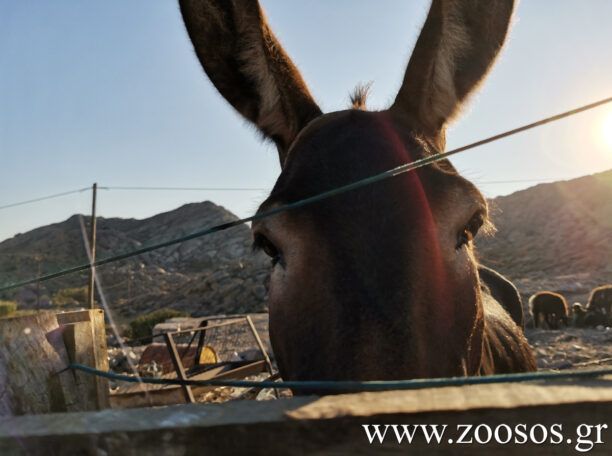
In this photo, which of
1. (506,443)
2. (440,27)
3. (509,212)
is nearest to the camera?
(506,443)

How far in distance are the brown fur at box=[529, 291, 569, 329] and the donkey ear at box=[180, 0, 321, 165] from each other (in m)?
17.2

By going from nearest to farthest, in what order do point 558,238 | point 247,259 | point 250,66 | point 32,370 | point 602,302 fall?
point 32,370
point 250,66
point 602,302
point 558,238
point 247,259

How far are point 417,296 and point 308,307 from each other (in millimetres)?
486

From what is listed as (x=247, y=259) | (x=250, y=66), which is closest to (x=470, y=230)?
(x=250, y=66)

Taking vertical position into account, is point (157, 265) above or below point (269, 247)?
below

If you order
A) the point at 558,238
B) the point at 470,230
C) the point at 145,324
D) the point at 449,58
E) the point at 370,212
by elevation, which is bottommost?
the point at 558,238

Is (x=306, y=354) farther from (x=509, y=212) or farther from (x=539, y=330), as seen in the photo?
(x=509, y=212)

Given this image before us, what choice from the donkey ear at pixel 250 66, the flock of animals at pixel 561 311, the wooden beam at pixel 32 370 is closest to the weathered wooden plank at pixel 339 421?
the wooden beam at pixel 32 370

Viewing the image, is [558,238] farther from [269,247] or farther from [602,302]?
[269,247]

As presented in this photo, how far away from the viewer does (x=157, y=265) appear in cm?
7694

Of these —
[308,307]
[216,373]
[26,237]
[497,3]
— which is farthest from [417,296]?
[26,237]

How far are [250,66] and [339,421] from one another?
2758 millimetres

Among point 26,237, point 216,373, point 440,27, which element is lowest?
point 216,373

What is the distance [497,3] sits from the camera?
9.39 ft
